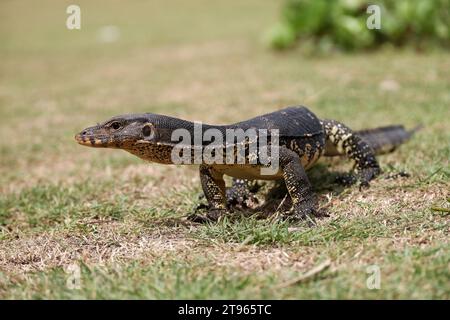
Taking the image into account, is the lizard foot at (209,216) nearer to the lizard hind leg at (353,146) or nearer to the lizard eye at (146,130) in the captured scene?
the lizard eye at (146,130)

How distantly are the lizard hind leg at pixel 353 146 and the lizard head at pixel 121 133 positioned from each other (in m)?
1.80

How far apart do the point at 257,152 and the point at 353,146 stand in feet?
4.34

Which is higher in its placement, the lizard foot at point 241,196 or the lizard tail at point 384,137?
the lizard tail at point 384,137

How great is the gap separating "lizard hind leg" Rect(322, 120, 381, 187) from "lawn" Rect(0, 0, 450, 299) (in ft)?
0.56

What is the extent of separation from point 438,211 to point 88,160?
4.30 meters

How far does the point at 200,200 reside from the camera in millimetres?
4969

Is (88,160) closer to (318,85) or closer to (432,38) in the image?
(318,85)

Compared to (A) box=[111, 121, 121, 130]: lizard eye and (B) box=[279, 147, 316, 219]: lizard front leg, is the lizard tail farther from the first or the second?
(A) box=[111, 121, 121, 130]: lizard eye

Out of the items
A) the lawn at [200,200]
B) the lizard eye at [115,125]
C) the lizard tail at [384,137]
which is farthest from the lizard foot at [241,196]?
the lizard tail at [384,137]

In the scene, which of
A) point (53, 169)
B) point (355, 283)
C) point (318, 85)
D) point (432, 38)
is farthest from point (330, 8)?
point (355, 283)

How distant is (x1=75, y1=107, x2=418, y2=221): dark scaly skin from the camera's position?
3977 mm

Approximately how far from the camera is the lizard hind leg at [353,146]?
512 cm

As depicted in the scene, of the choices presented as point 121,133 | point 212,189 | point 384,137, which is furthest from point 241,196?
point 384,137
